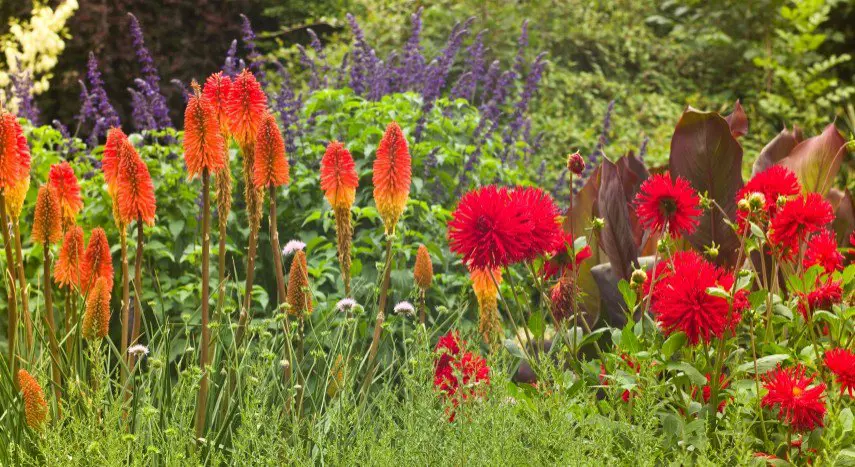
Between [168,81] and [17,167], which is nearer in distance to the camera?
[17,167]

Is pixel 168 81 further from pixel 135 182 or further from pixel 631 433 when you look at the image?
pixel 631 433

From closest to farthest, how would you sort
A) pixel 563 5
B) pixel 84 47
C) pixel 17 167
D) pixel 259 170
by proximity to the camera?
pixel 17 167, pixel 259 170, pixel 84 47, pixel 563 5

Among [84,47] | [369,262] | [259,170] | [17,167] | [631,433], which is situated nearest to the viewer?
[631,433]

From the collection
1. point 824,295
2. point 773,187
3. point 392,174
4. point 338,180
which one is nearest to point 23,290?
Result: point 338,180

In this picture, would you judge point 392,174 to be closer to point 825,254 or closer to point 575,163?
point 575,163

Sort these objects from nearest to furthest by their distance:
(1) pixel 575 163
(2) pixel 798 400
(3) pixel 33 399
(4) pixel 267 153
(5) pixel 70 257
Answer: (2) pixel 798 400
(3) pixel 33 399
(1) pixel 575 163
(4) pixel 267 153
(5) pixel 70 257

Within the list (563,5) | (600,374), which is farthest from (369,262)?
(563,5)

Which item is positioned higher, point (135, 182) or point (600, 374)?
point (135, 182)

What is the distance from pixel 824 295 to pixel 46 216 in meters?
1.97

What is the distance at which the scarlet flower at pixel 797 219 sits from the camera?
2.38 metres

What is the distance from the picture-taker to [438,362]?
9.36 feet

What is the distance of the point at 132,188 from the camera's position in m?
2.61

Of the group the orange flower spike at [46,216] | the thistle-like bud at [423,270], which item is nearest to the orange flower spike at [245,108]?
the orange flower spike at [46,216]

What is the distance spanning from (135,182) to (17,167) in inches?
10.9
